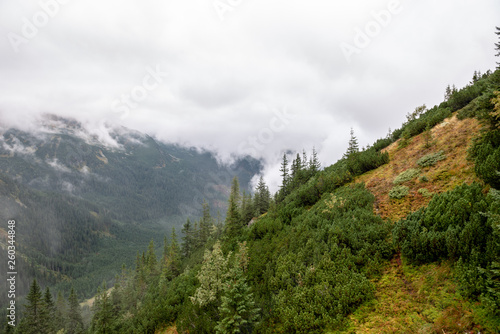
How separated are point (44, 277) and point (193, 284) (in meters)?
248

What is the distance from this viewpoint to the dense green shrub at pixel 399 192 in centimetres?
1332

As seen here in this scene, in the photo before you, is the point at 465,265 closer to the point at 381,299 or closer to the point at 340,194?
the point at 381,299

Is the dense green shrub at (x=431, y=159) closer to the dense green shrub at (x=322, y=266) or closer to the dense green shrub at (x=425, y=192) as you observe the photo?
the dense green shrub at (x=425, y=192)

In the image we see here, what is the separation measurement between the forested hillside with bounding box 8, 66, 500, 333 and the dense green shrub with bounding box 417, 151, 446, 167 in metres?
0.07


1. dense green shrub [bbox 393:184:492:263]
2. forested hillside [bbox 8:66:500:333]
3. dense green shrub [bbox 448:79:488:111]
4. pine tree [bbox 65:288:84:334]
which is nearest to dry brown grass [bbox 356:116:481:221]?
forested hillside [bbox 8:66:500:333]

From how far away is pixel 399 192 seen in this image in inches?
539

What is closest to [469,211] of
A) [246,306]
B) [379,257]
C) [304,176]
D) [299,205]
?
[379,257]

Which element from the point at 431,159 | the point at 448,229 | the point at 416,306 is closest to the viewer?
the point at 416,306

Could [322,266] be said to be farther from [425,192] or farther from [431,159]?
[431,159]

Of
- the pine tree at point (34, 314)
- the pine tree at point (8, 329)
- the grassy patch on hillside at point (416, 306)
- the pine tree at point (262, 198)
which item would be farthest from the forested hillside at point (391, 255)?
the pine tree at point (8, 329)

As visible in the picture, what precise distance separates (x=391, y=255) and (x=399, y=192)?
15.8ft

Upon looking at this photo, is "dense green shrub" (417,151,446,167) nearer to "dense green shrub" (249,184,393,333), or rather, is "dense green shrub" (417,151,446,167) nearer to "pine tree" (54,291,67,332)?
"dense green shrub" (249,184,393,333)

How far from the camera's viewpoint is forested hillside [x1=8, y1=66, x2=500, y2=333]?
7.28 meters

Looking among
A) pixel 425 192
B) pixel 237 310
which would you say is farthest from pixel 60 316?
pixel 425 192
